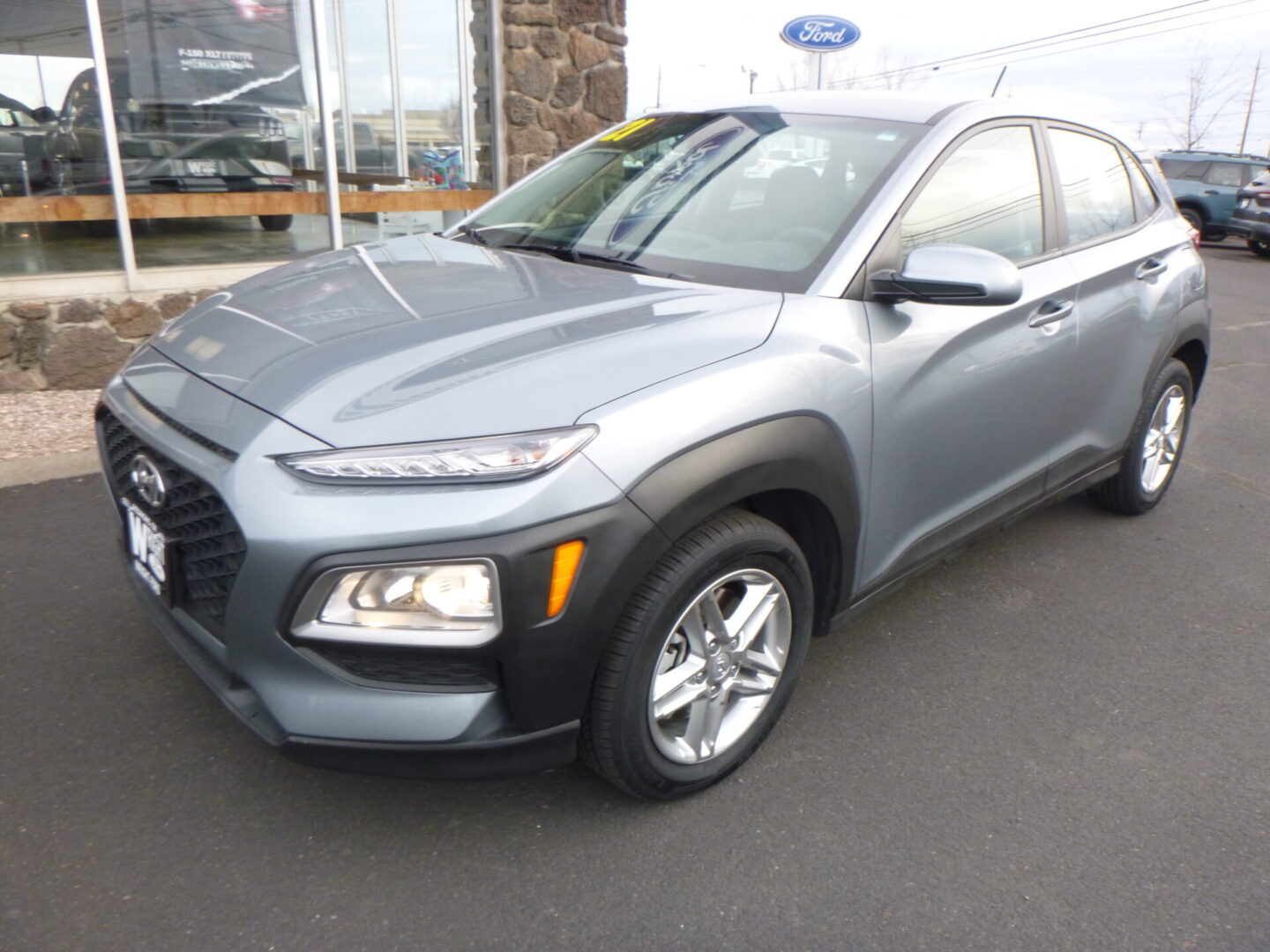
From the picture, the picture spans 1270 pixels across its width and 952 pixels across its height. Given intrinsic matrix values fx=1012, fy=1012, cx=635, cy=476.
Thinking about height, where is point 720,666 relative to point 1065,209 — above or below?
below

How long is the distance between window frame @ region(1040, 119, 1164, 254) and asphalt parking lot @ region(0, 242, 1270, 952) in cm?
132

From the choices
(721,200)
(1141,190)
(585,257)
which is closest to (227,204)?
(585,257)

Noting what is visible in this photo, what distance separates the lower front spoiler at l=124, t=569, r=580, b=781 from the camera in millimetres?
2020

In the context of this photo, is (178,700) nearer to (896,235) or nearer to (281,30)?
(896,235)

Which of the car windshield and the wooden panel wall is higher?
the car windshield

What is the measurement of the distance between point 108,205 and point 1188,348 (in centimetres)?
600

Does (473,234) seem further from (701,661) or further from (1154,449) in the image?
(1154,449)

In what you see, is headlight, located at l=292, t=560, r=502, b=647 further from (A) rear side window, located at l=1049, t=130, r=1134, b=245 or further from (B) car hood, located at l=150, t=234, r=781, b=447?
(A) rear side window, located at l=1049, t=130, r=1134, b=245

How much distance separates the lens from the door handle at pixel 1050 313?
313 centimetres

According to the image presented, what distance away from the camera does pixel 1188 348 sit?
431 cm

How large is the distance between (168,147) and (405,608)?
5.86 meters

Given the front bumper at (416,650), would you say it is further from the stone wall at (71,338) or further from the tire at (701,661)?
the stone wall at (71,338)

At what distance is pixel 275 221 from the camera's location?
6992 millimetres

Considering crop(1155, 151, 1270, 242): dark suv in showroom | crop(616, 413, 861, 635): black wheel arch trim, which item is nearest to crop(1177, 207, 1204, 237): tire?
crop(1155, 151, 1270, 242): dark suv in showroom
